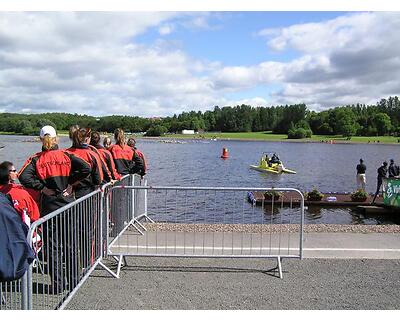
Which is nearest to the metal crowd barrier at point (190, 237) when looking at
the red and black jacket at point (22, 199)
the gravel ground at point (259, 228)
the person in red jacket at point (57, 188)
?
the gravel ground at point (259, 228)

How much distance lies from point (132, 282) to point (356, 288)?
112 inches

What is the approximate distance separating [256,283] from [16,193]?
317cm

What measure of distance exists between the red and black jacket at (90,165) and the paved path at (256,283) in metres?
1.22

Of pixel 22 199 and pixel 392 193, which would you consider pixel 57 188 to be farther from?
pixel 392 193

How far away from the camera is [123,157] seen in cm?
938

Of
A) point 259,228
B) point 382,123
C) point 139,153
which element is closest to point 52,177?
point 139,153

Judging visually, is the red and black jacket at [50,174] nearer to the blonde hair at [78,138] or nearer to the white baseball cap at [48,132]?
the white baseball cap at [48,132]

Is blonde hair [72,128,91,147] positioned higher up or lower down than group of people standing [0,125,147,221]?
higher up

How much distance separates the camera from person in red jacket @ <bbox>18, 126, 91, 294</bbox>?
5.42 meters

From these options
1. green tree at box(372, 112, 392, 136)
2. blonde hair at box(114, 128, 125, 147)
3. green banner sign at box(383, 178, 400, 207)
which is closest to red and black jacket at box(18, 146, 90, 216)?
blonde hair at box(114, 128, 125, 147)

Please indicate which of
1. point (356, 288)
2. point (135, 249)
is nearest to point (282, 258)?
point (356, 288)

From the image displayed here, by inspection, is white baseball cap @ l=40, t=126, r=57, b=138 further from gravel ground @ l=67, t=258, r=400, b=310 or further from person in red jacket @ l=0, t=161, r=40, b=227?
gravel ground @ l=67, t=258, r=400, b=310

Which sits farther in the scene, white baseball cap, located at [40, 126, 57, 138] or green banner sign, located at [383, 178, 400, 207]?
green banner sign, located at [383, 178, 400, 207]

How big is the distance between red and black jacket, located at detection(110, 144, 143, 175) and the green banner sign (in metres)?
14.2
